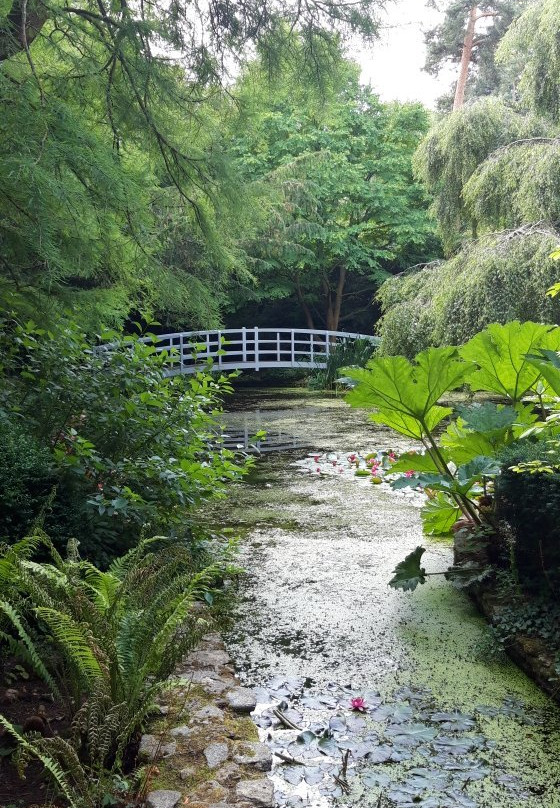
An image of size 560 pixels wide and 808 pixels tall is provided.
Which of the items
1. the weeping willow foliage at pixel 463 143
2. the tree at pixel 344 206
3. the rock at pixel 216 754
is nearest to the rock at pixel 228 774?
the rock at pixel 216 754

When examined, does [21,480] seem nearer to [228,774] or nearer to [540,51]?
[228,774]

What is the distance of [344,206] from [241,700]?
14824 millimetres

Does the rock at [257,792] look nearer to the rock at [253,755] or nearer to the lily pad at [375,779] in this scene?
the rock at [253,755]

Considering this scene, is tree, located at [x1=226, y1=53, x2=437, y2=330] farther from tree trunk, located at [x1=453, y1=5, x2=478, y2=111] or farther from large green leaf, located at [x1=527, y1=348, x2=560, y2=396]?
large green leaf, located at [x1=527, y1=348, x2=560, y2=396]

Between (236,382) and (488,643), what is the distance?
14.2 m

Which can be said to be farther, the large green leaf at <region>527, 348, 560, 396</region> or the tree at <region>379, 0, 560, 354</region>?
the tree at <region>379, 0, 560, 354</region>

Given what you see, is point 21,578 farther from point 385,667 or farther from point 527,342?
point 527,342

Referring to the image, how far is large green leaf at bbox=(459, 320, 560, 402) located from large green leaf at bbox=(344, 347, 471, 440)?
128mm

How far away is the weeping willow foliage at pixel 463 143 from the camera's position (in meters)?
9.55

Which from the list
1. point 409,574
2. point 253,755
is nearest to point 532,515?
point 409,574

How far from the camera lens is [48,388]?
277 centimetres

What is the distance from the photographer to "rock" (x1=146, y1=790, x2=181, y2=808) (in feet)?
4.89

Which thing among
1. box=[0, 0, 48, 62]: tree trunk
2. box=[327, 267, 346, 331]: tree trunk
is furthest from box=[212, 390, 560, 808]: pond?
box=[327, 267, 346, 331]: tree trunk

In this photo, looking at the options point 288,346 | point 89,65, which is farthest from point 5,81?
point 288,346
